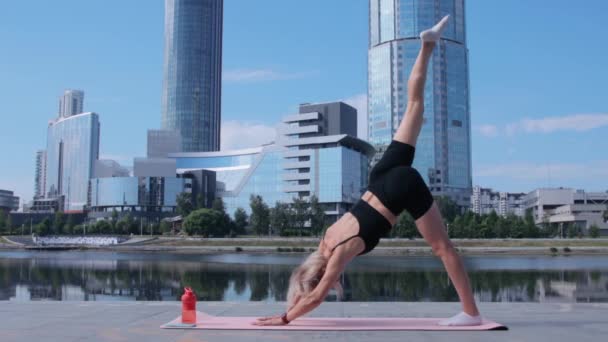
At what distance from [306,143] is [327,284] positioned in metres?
124

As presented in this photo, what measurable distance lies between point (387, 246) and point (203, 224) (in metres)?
37.2

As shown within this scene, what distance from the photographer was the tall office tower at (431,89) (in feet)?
536

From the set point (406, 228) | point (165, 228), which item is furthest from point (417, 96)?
point (165, 228)

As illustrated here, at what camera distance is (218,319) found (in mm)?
13477

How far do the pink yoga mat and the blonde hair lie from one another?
2.17ft

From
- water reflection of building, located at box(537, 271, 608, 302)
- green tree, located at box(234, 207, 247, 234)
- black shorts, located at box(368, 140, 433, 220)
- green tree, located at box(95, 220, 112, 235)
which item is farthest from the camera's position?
green tree, located at box(95, 220, 112, 235)

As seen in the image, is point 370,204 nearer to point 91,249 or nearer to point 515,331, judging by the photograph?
point 515,331

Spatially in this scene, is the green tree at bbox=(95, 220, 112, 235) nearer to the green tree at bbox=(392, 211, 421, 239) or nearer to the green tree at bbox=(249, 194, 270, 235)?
the green tree at bbox=(249, 194, 270, 235)

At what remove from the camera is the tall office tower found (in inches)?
6432

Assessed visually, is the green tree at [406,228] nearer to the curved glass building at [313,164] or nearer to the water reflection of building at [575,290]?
the curved glass building at [313,164]

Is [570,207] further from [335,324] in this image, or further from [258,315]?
[335,324]

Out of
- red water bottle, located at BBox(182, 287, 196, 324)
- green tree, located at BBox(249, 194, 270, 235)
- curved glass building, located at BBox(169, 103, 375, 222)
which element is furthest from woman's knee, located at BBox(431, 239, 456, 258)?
curved glass building, located at BBox(169, 103, 375, 222)

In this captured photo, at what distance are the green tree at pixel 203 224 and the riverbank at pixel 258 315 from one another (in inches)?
3547

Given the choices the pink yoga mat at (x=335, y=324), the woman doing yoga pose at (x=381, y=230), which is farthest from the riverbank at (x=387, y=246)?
the woman doing yoga pose at (x=381, y=230)
